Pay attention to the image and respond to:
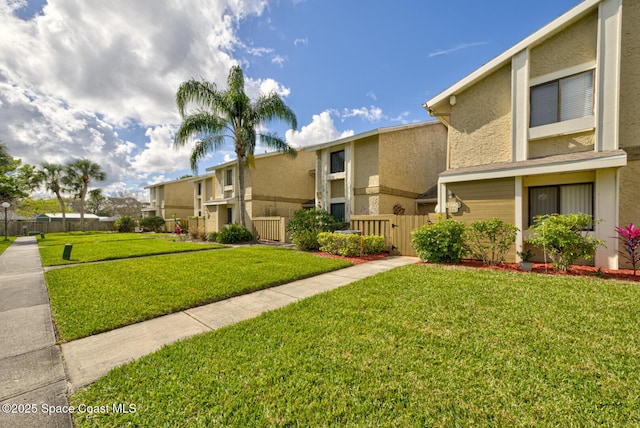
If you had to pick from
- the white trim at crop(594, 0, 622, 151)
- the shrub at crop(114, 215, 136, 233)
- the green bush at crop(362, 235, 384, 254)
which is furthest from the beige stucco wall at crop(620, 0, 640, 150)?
the shrub at crop(114, 215, 136, 233)

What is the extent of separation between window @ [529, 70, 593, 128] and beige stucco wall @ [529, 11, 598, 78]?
1.58ft

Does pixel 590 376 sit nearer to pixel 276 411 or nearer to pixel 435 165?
pixel 276 411

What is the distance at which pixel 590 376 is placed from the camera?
267 cm

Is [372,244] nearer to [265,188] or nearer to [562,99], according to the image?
[562,99]

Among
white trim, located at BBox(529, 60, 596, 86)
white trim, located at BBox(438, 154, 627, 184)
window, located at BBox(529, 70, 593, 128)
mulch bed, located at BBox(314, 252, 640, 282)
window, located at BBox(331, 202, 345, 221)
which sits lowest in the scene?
mulch bed, located at BBox(314, 252, 640, 282)

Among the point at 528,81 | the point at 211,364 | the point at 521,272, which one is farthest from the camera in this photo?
the point at 528,81

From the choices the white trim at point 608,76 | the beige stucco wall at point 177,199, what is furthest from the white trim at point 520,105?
the beige stucco wall at point 177,199

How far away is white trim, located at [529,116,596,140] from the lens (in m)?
7.76

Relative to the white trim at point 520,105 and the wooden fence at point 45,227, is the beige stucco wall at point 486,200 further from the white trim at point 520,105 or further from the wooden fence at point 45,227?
the wooden fence at point 45,227

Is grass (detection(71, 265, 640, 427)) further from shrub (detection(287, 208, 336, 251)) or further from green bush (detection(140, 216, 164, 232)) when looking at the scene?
green bush (detection(140, 216, 164, 232))

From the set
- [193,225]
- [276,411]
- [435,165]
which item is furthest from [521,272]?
[193,225]

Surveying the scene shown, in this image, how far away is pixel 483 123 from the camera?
9.79 m

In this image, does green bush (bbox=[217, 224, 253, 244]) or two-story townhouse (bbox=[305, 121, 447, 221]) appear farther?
green bush (bbox=[217, 224, 253, 244])

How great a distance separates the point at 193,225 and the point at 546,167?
23433 millimetres
